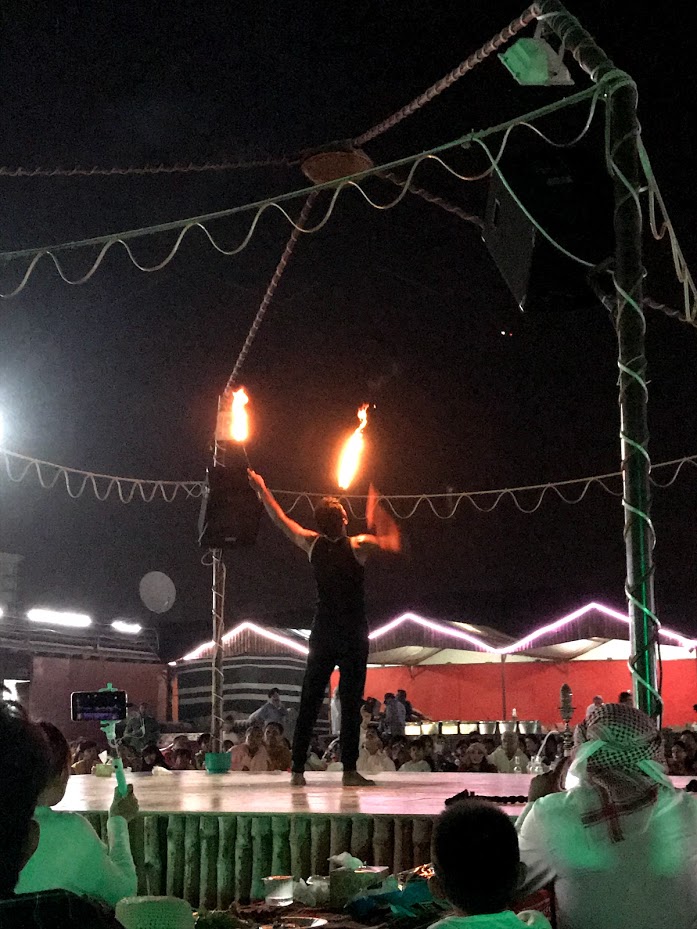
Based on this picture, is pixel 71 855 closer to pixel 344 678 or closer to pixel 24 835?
pixel 24 835

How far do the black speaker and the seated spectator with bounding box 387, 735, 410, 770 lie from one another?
2.79m

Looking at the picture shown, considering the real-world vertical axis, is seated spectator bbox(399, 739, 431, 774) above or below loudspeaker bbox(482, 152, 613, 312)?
below

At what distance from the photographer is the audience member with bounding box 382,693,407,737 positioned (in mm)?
11352

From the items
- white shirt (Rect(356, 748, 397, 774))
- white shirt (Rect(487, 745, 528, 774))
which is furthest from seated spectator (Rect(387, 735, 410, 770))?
white shirt (Rect(487, 745, 528, 774))

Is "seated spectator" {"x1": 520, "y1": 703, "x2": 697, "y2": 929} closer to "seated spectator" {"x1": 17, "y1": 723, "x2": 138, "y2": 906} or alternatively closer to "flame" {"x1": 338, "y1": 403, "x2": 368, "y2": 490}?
"seated spectator" {"x1": 17, "y1": 723, "x2": 138, "y2": 906}

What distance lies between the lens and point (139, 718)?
40.7ft

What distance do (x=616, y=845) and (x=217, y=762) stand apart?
4908 mm

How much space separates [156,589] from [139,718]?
3.71 meters

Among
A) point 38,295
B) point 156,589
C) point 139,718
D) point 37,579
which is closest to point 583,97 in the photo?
point 38,295

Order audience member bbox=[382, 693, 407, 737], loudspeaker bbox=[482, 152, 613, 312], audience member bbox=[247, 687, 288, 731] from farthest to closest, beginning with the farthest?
audience member bbox=[382, 693, 407, 737] < audience member bbox=[247, 687, 288, 731] < loudspeaker bbox=[482, 152, 613, 312]

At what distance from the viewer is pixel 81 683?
658 inches

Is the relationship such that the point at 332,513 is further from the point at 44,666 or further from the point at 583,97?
the point at 44,666

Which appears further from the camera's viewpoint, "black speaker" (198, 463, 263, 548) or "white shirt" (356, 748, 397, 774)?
"white shirt" (356, 748, 397, 774)

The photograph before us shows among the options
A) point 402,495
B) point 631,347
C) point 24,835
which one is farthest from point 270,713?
point 24,835
